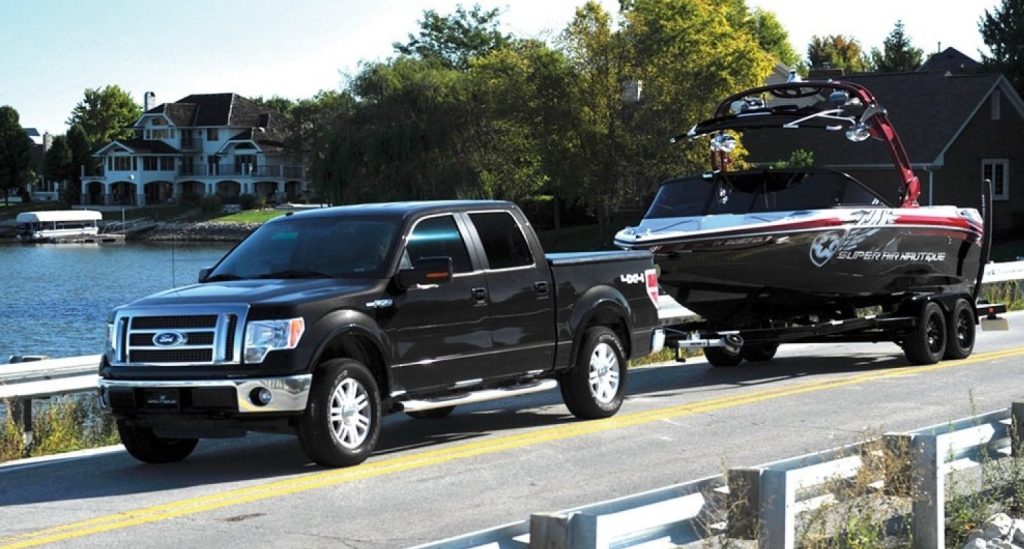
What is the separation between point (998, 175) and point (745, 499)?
2242 inches

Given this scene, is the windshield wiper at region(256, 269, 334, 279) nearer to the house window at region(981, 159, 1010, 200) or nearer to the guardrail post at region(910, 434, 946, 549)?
the guardrail post at region(910, 434, 946, 549)

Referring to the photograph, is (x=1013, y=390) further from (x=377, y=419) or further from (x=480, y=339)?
(x=377, y=419)

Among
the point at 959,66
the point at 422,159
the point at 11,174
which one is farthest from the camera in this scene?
the point at 11,174

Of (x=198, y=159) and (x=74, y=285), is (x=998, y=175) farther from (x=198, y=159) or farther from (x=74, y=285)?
(x=198, y=159)

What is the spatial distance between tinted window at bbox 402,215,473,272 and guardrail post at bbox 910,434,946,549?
541cm

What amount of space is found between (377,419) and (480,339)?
1.44 metres

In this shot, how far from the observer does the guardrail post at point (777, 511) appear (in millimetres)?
6781

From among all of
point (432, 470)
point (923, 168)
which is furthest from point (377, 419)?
point (923, 168)

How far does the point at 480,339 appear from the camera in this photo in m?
12.6

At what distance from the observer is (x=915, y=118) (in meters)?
59.3

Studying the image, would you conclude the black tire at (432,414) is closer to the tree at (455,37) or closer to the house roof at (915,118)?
the house roof at (915,118)

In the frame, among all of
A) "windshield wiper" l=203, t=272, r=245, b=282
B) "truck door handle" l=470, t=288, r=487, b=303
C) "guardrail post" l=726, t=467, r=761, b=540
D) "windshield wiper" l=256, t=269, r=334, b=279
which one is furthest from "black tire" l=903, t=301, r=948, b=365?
"guardrail post" l=726, t=467, r=761, b=540

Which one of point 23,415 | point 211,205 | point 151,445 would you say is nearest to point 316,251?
point 151,445

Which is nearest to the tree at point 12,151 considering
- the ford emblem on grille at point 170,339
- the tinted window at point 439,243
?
the tinted window at point 439,243
